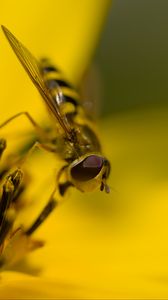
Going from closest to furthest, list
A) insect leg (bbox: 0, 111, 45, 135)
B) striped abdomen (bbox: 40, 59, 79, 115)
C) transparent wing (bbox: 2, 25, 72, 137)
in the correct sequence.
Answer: transparent wing (bbox: 2, 25, 72, 137) → insect leg (bbox: 0, 111, 45, 135) → striped abdomen (bbox: 40, 59, 79, 115)

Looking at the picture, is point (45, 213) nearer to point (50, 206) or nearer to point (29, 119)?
point (50, 206)

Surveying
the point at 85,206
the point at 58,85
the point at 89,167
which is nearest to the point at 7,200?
the point at 89,167

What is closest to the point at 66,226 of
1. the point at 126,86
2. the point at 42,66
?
the point at 42,66

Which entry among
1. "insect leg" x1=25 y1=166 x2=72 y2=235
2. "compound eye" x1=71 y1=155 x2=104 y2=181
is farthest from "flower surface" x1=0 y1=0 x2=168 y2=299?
"compound eye" x1=71 y1=155 x2=104 y2=181

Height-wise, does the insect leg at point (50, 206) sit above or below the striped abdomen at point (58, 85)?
below

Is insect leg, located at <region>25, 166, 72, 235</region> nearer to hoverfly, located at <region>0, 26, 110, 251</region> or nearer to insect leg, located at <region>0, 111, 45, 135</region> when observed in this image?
hoverfly, located at <region>0, 26, 110, 251</region>

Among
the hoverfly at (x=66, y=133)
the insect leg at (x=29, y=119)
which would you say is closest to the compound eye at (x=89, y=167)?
the hoverfly at (x=66, y=133)

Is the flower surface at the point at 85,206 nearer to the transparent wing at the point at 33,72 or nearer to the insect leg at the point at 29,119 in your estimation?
the insect leg at the point at 29,119

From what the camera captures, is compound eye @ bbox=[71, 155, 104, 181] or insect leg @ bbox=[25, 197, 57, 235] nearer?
compound eye @ bbox=[71, 155, 104, 181]
